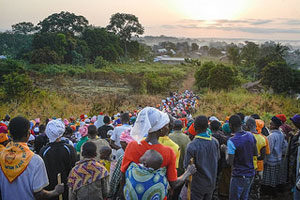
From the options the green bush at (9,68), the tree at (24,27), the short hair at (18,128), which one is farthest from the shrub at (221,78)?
the tree at (24,27)

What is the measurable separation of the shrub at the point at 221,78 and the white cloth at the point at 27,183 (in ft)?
57.6

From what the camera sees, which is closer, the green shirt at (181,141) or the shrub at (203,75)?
the green shirt at (181,141)

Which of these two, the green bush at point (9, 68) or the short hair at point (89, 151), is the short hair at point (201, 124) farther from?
the green bush at point (9, 68)

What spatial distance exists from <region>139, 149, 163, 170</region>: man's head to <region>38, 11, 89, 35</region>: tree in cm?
4789

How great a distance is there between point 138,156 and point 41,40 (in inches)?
1449

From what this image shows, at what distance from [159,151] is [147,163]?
0.61 ft

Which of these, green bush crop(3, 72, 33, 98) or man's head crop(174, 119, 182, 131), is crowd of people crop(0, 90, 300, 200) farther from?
green bush crop(3, 72, 33, 98)

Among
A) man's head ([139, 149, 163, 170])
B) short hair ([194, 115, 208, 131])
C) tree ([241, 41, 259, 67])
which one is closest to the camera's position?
man's head ([139, 149, 163, 170])

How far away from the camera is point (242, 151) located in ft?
10.3

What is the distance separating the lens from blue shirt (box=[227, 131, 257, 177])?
10.2 feet

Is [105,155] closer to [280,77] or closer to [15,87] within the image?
[15,87]

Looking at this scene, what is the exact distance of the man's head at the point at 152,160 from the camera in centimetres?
202

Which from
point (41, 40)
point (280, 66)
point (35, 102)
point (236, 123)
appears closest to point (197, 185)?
point (236, 123)

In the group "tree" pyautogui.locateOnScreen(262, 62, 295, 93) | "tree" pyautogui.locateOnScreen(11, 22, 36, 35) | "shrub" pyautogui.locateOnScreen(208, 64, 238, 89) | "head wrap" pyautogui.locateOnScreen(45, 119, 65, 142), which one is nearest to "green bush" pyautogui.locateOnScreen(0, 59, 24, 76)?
"shrub" pyautogui.locateOnScreen(208, 64, 238, 89)
